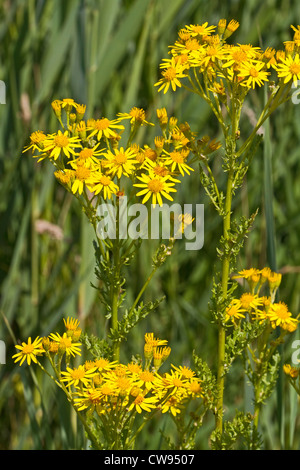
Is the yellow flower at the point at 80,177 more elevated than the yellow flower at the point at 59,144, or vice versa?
the yellow flower at the point at 59,144

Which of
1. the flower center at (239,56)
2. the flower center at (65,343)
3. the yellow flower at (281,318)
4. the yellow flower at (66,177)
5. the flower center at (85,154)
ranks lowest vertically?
the flower center at (65,343)

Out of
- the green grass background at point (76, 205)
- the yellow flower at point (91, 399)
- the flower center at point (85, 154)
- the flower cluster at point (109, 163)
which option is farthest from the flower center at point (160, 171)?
the green grass background at point (76, 205)

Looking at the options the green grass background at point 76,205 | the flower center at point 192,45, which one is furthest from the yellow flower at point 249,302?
the green grass background at point 76,205

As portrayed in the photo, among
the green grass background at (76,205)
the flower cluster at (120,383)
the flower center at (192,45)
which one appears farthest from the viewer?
the green grass background at (76,205)

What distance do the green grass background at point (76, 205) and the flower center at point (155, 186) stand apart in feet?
2.00

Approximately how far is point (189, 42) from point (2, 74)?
40.7 inches

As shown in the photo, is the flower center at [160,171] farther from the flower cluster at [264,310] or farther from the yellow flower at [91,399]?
the yellow flower at [91,399]

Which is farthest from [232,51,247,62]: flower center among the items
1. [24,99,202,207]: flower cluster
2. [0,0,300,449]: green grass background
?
[0,0,300,449]: green grass background

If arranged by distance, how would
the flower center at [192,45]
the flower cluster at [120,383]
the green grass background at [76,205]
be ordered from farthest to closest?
1. the green grass background at [76,205]
2. the flower center at [192,45]
3. the flower cluster at [120,383]

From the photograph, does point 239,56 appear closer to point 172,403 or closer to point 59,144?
point 59,144

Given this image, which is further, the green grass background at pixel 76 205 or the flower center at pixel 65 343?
the green grass background at pixel 76 205

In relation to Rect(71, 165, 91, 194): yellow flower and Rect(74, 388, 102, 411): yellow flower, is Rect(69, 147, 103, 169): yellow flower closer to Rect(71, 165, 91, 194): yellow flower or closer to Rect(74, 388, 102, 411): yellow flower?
Rect(71, 165, 91, 194): yellow flower

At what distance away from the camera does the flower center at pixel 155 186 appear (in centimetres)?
98

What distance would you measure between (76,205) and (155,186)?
97 cm
